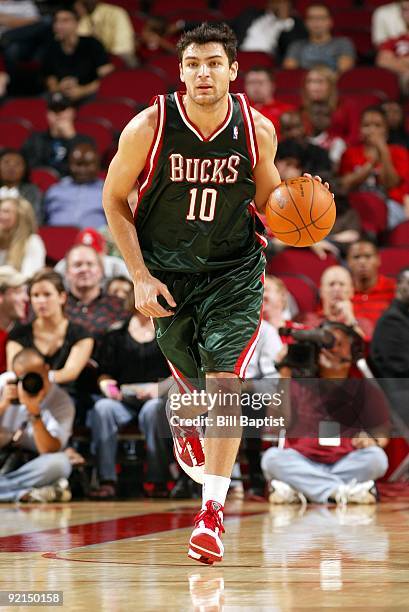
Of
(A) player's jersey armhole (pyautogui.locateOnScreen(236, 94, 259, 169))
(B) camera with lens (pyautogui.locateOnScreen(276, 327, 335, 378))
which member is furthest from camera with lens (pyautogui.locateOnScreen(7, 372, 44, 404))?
(A) player's jersey armhole (pyautogui.locateOnScreen(236, 94, 259, 169))

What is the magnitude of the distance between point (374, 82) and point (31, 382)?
5533mm

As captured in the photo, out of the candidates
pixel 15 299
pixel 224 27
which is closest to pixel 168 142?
pixel 224 27

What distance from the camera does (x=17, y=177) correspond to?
374 inches

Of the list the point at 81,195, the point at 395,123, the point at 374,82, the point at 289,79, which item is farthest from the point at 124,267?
the point at 374,82

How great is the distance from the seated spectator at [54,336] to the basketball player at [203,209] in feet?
9.55

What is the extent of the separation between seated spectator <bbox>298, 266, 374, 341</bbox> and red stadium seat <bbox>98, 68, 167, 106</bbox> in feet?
13.6

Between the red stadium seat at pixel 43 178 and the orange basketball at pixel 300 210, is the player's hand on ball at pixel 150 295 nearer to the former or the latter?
the orange basketball at pixel 300 210

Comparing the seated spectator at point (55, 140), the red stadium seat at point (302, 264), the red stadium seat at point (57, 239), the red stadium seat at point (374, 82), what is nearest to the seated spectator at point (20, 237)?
the red stadium seat at point (57, 239)

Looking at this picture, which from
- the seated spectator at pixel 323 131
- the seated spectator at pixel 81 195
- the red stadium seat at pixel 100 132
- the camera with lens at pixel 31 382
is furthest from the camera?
the red stadium seat at pixel 100 132

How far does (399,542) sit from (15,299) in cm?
408

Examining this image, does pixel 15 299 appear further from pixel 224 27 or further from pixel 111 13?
pixel 111 13

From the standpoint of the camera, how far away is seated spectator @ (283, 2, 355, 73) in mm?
11086

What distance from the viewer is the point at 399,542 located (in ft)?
14.7

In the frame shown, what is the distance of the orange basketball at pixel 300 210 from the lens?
13.7 feet
